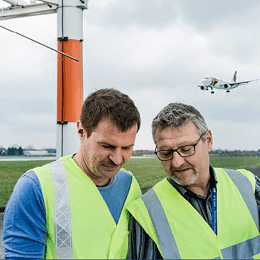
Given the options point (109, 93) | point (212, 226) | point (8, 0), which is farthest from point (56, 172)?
point (8, 0)

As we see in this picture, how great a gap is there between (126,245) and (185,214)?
1.64 ft

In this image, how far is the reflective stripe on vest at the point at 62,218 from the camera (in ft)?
8.34

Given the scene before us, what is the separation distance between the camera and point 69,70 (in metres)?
8.18

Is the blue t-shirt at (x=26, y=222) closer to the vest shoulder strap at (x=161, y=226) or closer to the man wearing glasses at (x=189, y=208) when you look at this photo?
the man wearing glasses at (x=189, y=208)

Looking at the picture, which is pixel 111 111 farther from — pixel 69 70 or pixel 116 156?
pixel 69 70

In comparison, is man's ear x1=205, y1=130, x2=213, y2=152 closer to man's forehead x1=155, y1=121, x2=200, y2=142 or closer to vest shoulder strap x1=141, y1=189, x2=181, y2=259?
man's forehead x1=155, y1=121, x2=200, y2=142

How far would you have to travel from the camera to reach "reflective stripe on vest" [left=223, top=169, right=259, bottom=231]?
3023 millimetres

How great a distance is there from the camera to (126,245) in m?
2.73

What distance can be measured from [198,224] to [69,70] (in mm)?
5867

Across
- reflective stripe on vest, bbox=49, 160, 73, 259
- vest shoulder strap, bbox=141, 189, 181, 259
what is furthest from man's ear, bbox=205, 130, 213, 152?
reflective stripe on vest, bbox=49, 160, 73, 259

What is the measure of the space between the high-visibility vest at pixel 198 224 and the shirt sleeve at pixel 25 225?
0.66 meters

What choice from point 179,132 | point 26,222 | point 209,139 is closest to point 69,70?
point 209,139

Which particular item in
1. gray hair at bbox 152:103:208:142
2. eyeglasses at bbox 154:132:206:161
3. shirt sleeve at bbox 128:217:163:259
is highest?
gray hair at bbox 152:103:208:142

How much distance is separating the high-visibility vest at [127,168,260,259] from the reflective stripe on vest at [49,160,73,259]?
1.52 ft
